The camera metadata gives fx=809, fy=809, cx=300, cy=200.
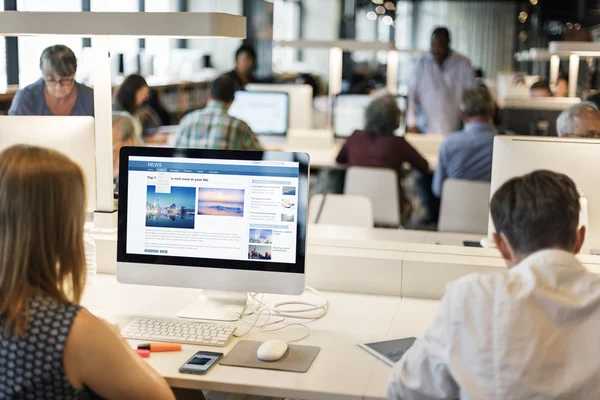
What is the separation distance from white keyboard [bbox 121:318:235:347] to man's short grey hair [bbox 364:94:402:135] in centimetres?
283

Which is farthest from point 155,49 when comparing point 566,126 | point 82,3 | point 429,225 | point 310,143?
point 566,126

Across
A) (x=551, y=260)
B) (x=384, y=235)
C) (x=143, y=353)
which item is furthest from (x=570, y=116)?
(x=143, y=353)

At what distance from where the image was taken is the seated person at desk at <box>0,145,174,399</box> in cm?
145

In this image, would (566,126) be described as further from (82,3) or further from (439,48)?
(82,3)

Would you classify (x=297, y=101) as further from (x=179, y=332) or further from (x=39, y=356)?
(x=39, y=356)

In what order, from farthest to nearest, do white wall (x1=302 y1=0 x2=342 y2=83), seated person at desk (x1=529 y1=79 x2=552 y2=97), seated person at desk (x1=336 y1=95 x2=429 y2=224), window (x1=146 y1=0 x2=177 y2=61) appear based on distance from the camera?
white wall (x1=302 y1=0 x2=342 y2=83), window (x1=146 y1=0 x2=177 y2=61), seated person at desk (x1=529 y1=79 x2=552 y2=97), seated person at desk (x1=336 y1=95 x2=429 y2=224)

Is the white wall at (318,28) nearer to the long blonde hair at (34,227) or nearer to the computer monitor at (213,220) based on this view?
the computer monitor at (213,220)

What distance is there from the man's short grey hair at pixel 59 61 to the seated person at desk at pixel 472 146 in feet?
7.59

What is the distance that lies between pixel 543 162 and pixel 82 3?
214 inches

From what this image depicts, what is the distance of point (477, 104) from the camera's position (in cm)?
448

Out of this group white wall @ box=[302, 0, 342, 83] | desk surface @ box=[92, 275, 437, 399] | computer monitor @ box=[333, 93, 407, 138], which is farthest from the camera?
white wall @ box=[302, 0, 342, 83]

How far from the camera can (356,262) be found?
2420 millimetres

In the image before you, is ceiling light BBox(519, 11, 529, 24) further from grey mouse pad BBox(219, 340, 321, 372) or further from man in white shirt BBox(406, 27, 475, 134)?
grey mouse pad BBox(219, 340, 321, 372)

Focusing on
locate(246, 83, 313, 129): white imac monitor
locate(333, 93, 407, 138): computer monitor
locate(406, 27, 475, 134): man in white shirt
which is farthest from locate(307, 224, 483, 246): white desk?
locate(406, 27, 475, 134): man in white shirt
